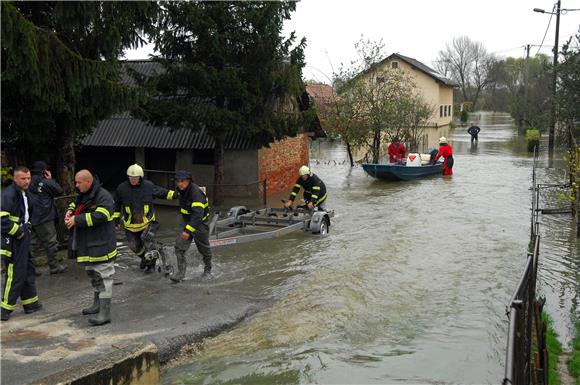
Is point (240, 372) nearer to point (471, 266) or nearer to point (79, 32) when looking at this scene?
point (471, 266)

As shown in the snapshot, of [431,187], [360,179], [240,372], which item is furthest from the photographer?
[360,179]

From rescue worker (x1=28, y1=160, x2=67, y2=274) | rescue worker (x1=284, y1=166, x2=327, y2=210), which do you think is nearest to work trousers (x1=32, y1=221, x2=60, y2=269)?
rescue worker (x1=28, y1=160, x2=67, y2=274)

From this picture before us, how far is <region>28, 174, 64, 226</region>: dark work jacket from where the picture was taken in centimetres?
943

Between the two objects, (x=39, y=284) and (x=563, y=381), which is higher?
(x=39, y=284)

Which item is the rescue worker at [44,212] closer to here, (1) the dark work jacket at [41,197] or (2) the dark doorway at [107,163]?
(1) the dark work jacket at [41,197]

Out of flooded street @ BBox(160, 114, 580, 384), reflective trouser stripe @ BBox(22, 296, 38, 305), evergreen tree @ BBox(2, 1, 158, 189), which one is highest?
evergreen tree @ BBox(2, 1, 158, 189)

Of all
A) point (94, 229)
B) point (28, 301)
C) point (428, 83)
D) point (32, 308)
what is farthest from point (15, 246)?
point (428, 83)

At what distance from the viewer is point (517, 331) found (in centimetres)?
444

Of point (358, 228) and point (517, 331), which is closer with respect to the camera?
point (517, 331)

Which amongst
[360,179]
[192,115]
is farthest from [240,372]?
[360,179]

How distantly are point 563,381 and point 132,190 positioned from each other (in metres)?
6.35

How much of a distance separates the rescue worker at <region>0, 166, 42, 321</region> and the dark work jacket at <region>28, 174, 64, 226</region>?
192 cm

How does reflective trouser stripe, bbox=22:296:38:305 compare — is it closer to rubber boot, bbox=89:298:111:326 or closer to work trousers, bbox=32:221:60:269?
rubber boot, bbox=89:298:111:326

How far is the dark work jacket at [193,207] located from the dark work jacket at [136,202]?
22 cm
